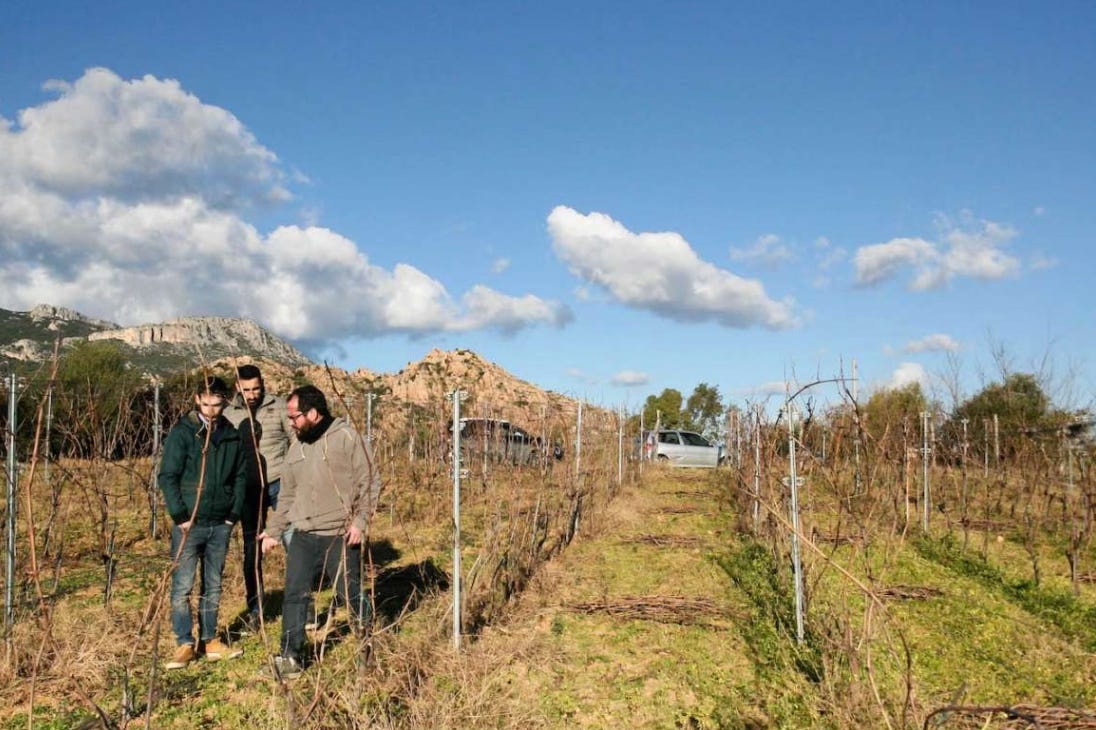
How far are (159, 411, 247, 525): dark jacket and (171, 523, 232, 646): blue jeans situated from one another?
8 cm

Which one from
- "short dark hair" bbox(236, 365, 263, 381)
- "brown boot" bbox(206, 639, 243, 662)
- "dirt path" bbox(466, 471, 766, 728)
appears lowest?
"dirt path" bbox(466, 471, 766, 728)

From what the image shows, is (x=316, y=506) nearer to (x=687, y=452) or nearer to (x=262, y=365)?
(x=262, y=365)

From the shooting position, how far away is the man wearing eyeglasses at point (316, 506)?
372 cm

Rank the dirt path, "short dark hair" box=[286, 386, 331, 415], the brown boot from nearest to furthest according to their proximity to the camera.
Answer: the dirt path, "short dark hair" box=[286, 386, 331, 415], the brown boot

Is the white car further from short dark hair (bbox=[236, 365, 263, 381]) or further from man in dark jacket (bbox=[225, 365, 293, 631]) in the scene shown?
short dark hair (bbox=[236, 365, 263, 381])

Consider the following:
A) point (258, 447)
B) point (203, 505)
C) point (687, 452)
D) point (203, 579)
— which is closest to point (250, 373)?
point (258, 447)

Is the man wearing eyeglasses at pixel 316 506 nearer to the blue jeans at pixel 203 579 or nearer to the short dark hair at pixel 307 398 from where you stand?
the short dark hair at pixel 307 398

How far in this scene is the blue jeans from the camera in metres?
3.89

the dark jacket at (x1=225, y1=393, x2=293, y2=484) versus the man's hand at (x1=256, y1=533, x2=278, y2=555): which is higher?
the dark jacket at (x1=225, y1=393, x2=293, y2=484)

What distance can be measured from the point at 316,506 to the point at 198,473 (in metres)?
0.63

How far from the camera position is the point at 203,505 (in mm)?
3957

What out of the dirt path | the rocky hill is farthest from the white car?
the dirt path

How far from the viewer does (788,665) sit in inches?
169

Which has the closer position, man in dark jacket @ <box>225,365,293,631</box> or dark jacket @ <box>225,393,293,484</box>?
man in dark jacket @ <box>225,365,293,631</box>
